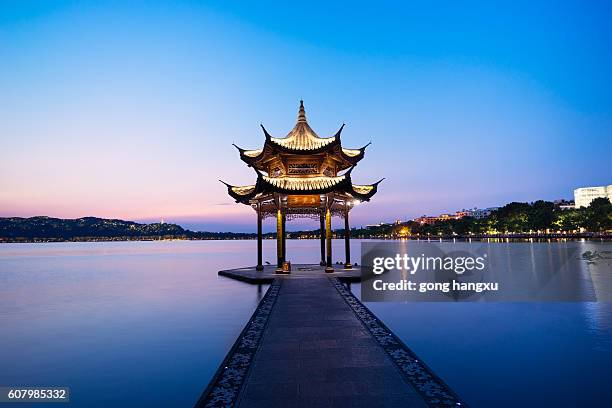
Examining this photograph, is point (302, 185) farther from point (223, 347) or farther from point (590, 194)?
point (590, 194)

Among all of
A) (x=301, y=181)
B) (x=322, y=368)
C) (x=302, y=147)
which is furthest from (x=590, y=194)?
(x=322, y=368)

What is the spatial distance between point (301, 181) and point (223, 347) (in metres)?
13.3

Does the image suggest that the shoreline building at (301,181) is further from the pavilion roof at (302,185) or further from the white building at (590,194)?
the white building at (590,194)

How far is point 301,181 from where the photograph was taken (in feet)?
76.9

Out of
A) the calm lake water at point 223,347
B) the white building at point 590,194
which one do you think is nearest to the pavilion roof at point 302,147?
the calm lake water at point 223,347

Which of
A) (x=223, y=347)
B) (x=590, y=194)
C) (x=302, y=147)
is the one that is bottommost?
(x=223, y=347)

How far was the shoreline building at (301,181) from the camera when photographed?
74.0ft

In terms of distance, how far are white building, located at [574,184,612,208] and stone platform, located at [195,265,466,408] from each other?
207807mm

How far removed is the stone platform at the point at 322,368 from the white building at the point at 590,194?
Result: 682 feet

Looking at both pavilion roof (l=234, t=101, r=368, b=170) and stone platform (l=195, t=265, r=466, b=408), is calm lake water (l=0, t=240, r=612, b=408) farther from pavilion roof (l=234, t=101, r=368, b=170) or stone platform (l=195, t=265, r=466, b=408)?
pavilion roof (l=234, t=101, r=368, b=170)

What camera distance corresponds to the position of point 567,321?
1420 centimetres

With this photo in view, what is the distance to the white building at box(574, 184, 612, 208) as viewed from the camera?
6944 inches

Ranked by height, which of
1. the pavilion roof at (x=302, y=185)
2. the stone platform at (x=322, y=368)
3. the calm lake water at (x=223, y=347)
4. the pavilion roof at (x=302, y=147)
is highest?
the pavilion roof at (x=302, y=147)

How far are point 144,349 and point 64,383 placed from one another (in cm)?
280
